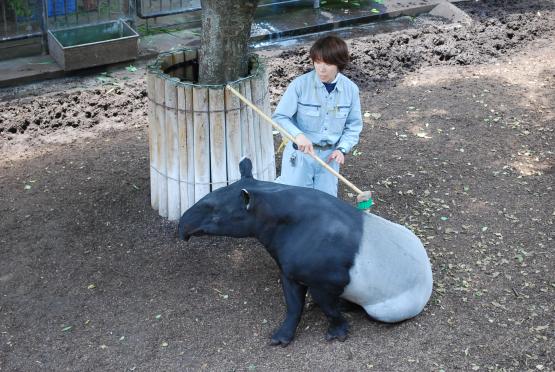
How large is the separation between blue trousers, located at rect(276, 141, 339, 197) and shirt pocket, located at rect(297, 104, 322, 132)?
141mm

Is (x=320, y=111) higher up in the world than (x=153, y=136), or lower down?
higher up

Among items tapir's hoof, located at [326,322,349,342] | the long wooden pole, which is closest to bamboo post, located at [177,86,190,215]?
the long wooden pole

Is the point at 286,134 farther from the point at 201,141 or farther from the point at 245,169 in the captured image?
the point at 201,141

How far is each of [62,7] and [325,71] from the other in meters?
5.52

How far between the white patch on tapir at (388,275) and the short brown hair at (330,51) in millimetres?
1001

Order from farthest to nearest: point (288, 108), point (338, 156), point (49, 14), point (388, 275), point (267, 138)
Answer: point (49, 14) < point (267, 138) < point (288, 108) < point (338, 156) < point (388, 275)

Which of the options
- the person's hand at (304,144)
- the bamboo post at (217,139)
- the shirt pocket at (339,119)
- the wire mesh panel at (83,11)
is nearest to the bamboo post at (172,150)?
the bamboo post at (217,139)

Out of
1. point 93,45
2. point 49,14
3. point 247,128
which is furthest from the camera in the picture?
point 49,14

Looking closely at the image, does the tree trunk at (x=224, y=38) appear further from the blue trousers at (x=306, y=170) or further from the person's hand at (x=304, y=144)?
the person's hand at (x=304, y=144)

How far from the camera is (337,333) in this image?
4.95m

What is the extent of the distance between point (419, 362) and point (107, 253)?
234cm

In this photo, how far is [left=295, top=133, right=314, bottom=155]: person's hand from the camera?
5133mm

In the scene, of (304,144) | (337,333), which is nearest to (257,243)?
(304,144)

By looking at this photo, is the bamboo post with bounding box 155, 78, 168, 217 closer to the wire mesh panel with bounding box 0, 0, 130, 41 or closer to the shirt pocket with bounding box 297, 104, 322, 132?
the shirt pocket with bounding box 297, 104, 322, 132
